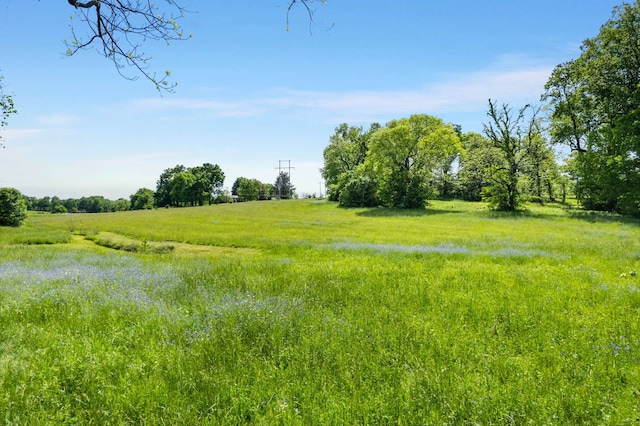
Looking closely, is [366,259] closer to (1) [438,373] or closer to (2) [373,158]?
(1) [438,373]

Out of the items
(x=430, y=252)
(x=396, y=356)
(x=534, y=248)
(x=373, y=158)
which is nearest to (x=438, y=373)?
(x=396, y=356)

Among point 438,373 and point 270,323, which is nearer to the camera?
point 438,373

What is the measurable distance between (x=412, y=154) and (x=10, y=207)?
50000mm

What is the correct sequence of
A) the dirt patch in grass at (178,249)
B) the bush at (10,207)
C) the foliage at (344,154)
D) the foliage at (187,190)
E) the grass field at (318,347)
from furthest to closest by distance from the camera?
the foliage at (187,190) < the foliage at (344,154) < the bush at (10,207) < the dirt patch in grass at (178,249) < the grass field at (318,347)

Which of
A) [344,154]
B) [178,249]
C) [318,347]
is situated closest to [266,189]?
[344,154]

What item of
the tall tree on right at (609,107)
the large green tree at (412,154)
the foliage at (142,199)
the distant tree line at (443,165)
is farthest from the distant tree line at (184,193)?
the tall tree on right at (609,107)

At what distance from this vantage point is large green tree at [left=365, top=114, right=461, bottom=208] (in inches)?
2013

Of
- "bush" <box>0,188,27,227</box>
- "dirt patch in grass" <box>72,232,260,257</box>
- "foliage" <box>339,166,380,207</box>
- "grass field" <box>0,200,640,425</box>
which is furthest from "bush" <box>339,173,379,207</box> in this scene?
"grass field" <box>0,200,640,425</box>

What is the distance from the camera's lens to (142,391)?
14.4 ft

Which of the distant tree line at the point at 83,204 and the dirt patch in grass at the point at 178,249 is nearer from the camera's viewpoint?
the dirt patch in grass at the point at 178,249

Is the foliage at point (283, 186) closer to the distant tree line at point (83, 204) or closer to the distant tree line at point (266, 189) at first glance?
the distant tree line at point (266, 189)

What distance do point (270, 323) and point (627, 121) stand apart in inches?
1575

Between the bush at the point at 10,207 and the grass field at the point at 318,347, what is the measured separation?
26341 millimetres

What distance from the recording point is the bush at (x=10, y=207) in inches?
1166
